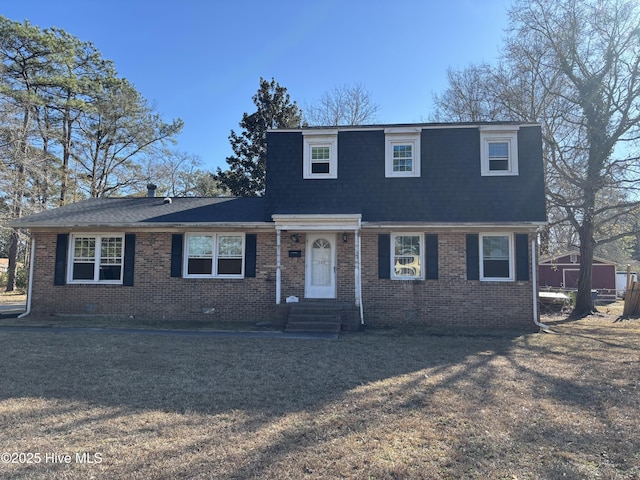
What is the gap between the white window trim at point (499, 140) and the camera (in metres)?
12.7

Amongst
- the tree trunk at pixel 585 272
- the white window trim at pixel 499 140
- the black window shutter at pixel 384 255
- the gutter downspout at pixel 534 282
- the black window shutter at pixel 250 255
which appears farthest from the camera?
the tree trunk at pixel 585 272

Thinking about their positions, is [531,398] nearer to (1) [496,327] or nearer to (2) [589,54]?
(1) [496,327]

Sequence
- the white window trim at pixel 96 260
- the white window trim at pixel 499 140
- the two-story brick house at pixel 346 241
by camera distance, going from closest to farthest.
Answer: the two-story brick house at pixel 346 241, the white window trim at pixel 499 140, the white window trim at pixel 96 260

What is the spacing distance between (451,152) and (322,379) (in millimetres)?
8922

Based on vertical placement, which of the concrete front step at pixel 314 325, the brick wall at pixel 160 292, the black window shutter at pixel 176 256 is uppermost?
the black window shutter at pixel 176 256

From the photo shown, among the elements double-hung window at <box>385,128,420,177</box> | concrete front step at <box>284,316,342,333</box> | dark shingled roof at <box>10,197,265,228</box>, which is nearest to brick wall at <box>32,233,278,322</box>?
dark shingled roof at <box>10,197,265,228</box>

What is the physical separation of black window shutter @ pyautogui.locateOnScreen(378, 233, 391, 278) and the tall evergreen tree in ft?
54.9

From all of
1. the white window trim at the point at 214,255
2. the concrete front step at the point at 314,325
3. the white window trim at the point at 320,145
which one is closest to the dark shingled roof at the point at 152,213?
the white window trim at the point at 214,255

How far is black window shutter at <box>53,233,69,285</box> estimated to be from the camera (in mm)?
12820

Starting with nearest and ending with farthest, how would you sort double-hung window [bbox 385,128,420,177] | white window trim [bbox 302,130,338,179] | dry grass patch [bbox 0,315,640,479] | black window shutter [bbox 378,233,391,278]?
dry grass patch [bbox 0,315,640,479]
black window shutter [bbox 378,233,391,278]
double-hung window [bbox 385,128,420,177]
white window trim [bbox 302,130,338,179]

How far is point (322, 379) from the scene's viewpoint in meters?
6.29

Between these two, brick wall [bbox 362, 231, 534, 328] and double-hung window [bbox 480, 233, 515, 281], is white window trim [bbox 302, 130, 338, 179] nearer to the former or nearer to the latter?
brick wall [bbox 362, 231, 534, 328]

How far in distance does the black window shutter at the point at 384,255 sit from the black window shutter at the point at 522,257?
357cm

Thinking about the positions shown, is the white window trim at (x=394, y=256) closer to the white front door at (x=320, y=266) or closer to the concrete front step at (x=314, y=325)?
the white front door at (x=320, y=266)
